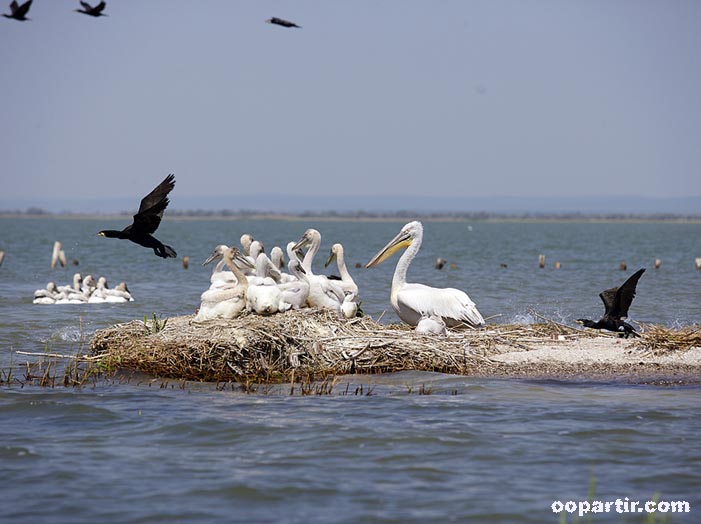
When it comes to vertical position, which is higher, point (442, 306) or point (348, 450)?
point (442, 306)

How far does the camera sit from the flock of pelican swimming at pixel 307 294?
1133 cm

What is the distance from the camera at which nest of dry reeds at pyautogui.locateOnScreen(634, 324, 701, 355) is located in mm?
10875


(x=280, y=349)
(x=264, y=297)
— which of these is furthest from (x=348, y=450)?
(x=264, y=297)

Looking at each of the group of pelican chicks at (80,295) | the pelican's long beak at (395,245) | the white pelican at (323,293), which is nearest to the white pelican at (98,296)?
the group of pelican chicks at (80,295)

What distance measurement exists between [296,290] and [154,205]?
1.93 m

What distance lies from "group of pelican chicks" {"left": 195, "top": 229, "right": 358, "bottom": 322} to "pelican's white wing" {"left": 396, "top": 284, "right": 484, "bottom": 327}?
0.67 metres

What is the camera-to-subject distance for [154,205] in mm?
10883

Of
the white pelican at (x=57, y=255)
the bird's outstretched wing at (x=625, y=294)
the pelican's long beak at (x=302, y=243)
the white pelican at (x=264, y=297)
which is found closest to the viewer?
the white pelican at (x=264, y=297)

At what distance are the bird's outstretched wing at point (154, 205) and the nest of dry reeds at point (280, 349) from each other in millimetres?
1081

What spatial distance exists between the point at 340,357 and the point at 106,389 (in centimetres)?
235

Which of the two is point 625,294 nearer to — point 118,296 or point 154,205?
point 154,205

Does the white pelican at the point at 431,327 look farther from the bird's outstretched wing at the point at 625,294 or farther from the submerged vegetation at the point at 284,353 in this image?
the bird's outstretched wing at the point at 625,294

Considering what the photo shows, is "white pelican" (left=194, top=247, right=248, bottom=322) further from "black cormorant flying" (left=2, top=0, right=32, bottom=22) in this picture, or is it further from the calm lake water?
"black cormorant flying" (left=2, top=0, right=32, bottom=22)

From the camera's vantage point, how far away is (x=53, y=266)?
116ft
